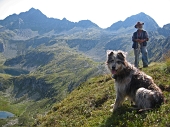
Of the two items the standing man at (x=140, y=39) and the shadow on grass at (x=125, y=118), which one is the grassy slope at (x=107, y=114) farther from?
the standing man at (x=140, y=39)

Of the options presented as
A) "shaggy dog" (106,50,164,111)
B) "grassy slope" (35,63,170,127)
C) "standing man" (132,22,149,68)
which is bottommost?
"grassy slope" (35,63,170,127)

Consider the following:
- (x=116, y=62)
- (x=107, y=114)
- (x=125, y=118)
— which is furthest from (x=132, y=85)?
(x=107, y=114)

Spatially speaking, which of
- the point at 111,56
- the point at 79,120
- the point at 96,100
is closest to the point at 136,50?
the point at 96,100

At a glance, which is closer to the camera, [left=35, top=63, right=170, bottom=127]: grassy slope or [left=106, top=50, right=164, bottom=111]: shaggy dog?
[left=35, top=63, right=170, bottom=127]: grassy slope

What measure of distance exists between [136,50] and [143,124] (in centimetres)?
1661

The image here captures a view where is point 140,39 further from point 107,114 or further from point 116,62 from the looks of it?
point 116,62

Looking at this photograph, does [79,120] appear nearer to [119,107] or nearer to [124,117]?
[119,107]

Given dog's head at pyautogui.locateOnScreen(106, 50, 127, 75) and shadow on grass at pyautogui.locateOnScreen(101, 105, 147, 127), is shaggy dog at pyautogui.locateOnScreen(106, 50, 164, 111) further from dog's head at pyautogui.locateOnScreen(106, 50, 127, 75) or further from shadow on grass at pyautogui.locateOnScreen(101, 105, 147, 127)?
shadow on grass at pyautogui.locateOnScreen(101, 105, 147, 127)

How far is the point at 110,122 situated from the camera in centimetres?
1281

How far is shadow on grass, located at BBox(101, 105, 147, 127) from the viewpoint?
11.3 metres

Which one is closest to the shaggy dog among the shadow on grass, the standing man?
the shadow on grass

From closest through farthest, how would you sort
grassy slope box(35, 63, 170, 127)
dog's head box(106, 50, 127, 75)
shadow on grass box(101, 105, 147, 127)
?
1. grassy slope box(35, 63, 170, 127)
2. shadow on grass box(101, 105, 147, 127)
3. dog's head box(106, 50, 127, 75)

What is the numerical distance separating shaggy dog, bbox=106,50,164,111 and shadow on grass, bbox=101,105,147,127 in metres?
0.42

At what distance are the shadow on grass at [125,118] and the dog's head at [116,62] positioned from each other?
7.40 ft
